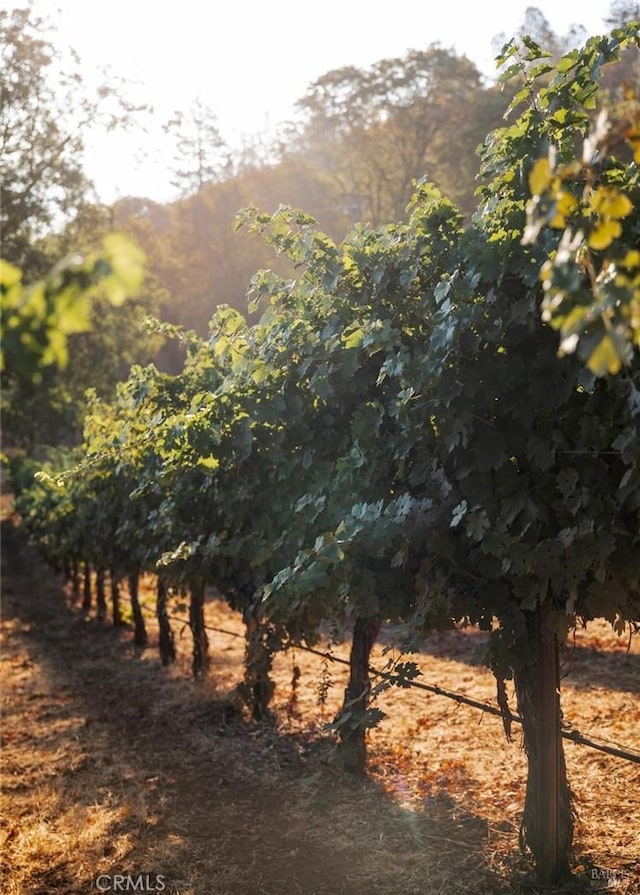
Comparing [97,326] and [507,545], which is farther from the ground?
[97,326]

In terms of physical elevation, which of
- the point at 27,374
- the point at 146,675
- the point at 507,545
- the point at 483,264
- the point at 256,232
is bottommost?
the point at 146,675

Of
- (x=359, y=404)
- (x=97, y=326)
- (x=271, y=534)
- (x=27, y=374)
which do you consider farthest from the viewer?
(x=97, y=326)

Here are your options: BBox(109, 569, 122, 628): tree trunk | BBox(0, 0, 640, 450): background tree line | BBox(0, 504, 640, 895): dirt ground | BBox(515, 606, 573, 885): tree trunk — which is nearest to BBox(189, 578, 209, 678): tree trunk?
BBox(0, 504, 640, 895): dirt ground

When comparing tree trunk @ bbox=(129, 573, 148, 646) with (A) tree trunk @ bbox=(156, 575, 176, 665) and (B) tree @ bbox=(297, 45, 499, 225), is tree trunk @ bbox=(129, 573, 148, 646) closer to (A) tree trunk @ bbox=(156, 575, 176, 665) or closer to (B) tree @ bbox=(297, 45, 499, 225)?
(A) tree trunk @ bbox=(156, 575, 176, 665)

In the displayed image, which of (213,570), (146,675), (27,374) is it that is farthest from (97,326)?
(27,374)

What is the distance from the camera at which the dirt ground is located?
5094 millimetres

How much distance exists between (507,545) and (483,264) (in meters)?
1.21

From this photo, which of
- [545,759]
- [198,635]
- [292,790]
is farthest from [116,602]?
[545,759]

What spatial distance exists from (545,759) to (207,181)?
32.5 meters

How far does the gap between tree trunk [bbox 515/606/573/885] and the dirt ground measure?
161 mm

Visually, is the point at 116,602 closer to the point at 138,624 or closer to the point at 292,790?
the point at 138,624

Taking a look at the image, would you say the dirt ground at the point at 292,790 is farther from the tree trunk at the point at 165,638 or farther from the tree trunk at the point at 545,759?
the tree trunk at the point at 165,638

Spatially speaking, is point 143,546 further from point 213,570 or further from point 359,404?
point 359,404

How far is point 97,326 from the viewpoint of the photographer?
92.4 ft
